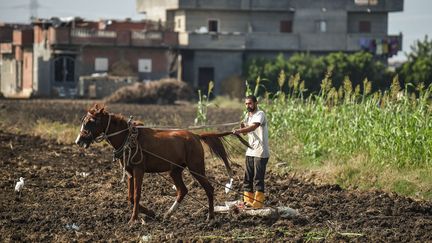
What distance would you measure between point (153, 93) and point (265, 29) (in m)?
19.0

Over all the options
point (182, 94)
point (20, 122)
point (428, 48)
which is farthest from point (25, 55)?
point (20, 122)

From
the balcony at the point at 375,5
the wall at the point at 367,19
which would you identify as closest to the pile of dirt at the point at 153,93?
the balcony at the point at 375,5

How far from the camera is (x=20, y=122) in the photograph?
1394 inches

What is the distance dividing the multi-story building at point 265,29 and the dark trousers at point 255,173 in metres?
53.6

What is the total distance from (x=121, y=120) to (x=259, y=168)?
2137mm

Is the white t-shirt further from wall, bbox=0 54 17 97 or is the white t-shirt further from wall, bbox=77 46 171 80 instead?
wall, bbox=0 54 17 97

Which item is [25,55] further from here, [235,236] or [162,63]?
[235,236]

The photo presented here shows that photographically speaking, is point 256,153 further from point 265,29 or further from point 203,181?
point 265,29

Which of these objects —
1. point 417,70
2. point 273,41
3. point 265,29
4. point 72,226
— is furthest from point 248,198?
point 265,29

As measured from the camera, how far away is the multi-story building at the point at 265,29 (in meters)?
70.9

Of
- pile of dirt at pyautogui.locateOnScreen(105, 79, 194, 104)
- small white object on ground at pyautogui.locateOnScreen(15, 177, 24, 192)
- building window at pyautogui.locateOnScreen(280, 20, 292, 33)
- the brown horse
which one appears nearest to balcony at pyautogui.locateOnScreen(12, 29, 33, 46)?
pile of dirt at pyautogui.locateOnScreen(105, 79, 194, 104)

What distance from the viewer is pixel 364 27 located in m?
76.1

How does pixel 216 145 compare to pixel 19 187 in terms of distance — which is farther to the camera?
pixel 19 187

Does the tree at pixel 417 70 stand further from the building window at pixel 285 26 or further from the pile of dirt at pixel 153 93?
the pile of dirt at pixel 153 93
